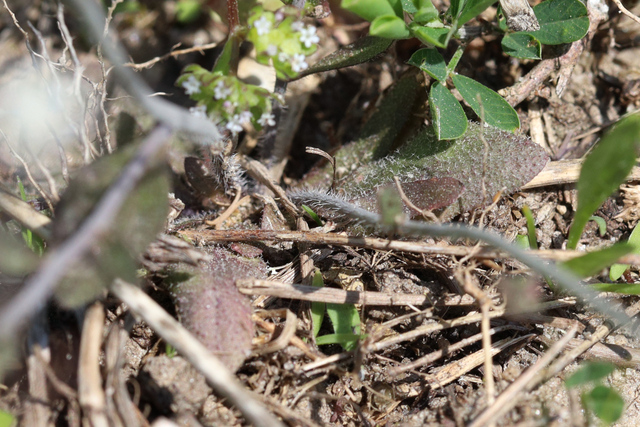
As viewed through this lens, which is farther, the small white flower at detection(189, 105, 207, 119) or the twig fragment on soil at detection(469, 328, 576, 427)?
the small white flower at detection(189, 105, 207, 119)

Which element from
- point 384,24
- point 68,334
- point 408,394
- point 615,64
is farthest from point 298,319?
point 615,64

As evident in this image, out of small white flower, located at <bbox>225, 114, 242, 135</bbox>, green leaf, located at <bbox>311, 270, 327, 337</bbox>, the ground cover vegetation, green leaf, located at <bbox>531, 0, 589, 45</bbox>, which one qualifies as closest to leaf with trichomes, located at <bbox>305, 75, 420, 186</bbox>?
the ground cover vegetation

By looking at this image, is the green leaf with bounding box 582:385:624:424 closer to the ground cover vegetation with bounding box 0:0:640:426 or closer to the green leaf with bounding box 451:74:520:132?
the ground cover vegetation with bounding box 0:0:640:426

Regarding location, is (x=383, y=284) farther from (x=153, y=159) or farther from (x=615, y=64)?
(x=615, y=64)

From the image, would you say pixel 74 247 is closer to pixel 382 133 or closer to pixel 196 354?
pixel 196 354

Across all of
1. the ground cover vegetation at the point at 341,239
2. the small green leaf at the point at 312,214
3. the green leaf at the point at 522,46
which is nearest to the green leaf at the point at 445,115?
the ground cover vegetation at the point at 341,239
